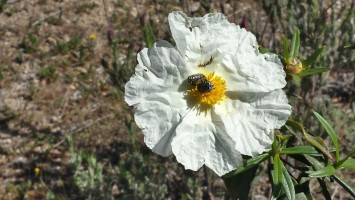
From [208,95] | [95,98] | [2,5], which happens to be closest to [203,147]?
[208,95]

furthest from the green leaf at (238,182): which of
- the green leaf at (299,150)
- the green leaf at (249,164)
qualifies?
the green leaf at (299,150)

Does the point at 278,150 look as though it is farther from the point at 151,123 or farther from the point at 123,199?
the point at 123,199

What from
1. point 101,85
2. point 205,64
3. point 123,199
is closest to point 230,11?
point 101,85

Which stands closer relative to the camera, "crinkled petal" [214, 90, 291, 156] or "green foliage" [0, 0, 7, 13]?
"crinkled petal" [214, 90, 291, 156]

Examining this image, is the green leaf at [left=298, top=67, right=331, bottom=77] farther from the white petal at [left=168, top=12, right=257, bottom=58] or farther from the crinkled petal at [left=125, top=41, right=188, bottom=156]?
the crinkled petal at [left=125, top=41, right=188, bottom=156]

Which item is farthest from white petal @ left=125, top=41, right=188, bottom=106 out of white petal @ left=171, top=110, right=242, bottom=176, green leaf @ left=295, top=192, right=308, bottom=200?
green leaf @ left=295, top=192, right=308, bottom=200

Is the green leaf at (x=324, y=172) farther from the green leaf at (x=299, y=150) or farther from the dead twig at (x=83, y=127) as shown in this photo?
the dead twig at (x=83, y=127)

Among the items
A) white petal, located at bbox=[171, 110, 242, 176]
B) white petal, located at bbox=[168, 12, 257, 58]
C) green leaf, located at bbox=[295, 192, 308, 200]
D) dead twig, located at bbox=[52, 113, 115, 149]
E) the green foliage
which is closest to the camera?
white petal, located at bbox=[171, 110, 242, 176]
